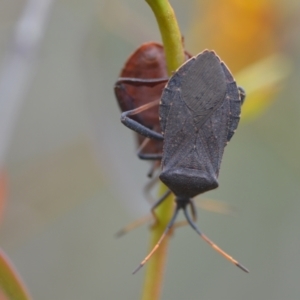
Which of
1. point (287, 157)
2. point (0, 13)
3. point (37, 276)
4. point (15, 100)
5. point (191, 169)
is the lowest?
point (37, 276)

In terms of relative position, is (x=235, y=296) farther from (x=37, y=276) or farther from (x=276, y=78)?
(x=276, y=78)

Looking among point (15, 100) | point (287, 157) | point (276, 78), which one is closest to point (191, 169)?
point (276, 78)

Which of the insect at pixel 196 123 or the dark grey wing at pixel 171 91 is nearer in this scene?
the dark grey wing at pixel 171 91

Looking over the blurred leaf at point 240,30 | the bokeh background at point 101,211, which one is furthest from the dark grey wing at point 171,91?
the bokeh background at point 101,211

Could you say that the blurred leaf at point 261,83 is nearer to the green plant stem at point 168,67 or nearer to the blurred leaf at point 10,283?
the green plant stem at point 168,67

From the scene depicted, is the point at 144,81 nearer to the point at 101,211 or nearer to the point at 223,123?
the point at 223,123
